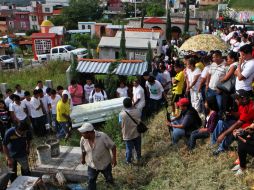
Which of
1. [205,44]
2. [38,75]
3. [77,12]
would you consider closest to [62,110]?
[205,44]

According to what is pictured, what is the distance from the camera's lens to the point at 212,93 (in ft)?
24.0

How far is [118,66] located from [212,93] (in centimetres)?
555

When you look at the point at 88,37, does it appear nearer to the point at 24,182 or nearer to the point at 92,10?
the point at 92,10

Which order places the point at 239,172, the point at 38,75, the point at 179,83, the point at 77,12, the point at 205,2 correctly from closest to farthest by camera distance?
1. the point at 239,172
2. the point at 179,83
3. the point at 38,75
4. the point at 77,12
5. the point at 205,2

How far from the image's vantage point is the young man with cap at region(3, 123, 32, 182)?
21.1 ft

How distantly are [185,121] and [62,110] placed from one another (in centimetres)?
360

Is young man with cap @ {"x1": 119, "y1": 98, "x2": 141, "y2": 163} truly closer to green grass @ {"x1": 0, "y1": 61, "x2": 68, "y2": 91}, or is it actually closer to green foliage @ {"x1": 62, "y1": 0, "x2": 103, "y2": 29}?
green grass @ {"x1": 0, "y1": 61, "x2": 68, "y2": 91}

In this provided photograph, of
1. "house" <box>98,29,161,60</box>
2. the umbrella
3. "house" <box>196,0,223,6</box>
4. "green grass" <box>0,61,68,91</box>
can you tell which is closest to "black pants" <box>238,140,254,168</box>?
the umbrella

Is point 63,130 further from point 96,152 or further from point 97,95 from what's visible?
Result: point 96,152

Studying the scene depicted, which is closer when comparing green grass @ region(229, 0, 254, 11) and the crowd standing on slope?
the crowd standing on slope

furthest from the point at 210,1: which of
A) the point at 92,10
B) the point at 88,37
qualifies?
the point at 88,37

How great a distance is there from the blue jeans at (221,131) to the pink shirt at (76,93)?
5078 millimetres

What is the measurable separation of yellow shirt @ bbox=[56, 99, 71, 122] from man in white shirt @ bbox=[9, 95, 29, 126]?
Answer: 3.76 ft

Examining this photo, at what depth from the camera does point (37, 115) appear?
31.7 ft
